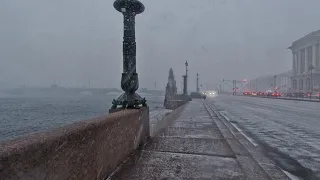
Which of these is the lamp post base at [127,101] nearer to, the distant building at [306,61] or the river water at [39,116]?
the river water at [39,116]

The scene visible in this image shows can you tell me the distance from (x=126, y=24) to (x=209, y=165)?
4.13 meters

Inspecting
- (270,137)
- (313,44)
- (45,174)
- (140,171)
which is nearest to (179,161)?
(140,171)

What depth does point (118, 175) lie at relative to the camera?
3.95 meters

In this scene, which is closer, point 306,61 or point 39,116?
point 39,116

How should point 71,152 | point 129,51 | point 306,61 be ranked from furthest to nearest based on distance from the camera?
point 306,61
point 129,51
point 71,152

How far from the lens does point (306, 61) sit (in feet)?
332

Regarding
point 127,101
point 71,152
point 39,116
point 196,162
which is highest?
point 127,101

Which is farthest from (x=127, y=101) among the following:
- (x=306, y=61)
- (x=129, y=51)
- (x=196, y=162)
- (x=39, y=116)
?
(x=306, y=61)

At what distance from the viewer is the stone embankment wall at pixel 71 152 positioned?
195 centimetres

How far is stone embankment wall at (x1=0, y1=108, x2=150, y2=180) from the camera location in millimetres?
1950

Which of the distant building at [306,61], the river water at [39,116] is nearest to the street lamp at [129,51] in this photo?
the river water at [39,116]

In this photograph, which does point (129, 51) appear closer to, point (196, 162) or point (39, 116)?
point (196, 162)

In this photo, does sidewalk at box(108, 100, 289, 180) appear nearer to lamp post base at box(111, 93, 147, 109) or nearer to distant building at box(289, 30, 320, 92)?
lamp post base at box(111, 93, 147, 109)

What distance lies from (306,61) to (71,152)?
391 ft
